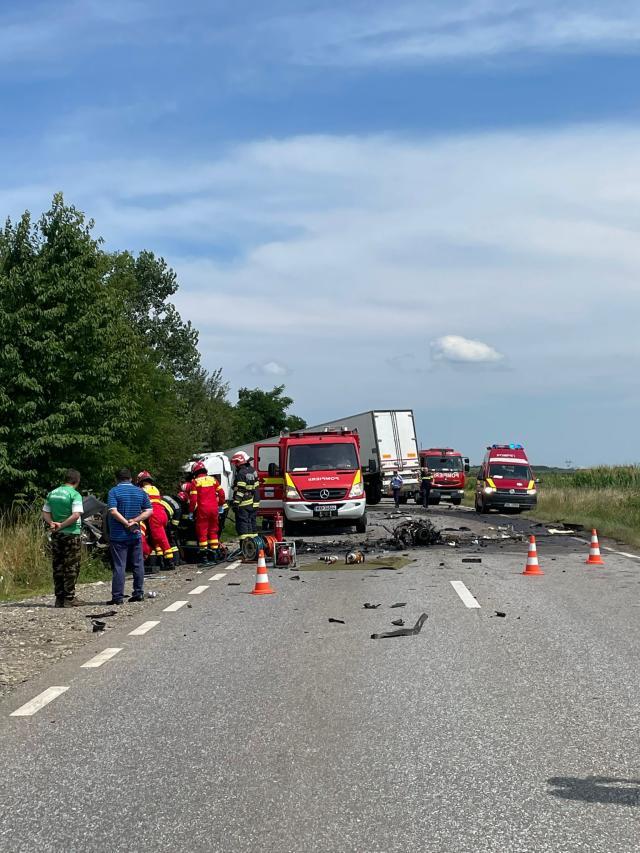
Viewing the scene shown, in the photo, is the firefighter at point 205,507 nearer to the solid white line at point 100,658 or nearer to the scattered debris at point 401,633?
the scattered debris at point 401,633

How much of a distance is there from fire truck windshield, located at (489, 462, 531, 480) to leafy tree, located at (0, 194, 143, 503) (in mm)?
13671

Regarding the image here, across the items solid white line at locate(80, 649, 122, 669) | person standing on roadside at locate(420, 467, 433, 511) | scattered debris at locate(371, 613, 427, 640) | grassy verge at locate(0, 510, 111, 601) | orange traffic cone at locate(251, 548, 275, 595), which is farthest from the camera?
person standing on roadside at locate(420, 467, 433, 511)

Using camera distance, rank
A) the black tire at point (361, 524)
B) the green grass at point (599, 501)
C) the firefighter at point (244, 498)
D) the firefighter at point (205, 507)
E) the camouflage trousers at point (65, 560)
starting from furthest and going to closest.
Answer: the green grass at point (599, 501) < the black tire at point (361, 524) < the firefighter at point (244, 498) < the firefighter at point (205, 507) < the camouflage trousers at point (65, 560)

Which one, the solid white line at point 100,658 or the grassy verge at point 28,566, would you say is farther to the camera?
the grassy verge at point 28,566

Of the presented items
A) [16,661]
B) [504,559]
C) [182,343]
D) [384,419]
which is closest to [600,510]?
[384,419]

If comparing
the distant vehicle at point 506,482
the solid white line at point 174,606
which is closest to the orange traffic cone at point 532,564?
the solid white line at point 174,606

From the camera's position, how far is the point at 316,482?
25500 mm

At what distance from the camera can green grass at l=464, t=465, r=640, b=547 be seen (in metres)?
27.8

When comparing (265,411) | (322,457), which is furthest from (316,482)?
(265,411)

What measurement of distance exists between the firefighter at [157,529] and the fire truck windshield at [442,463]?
32257 millimetres

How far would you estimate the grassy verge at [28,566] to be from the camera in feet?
52.7

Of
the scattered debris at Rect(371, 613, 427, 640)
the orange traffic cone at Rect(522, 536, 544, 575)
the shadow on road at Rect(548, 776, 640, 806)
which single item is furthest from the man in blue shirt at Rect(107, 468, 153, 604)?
the shadow on road at Rect(548, 776, 640, 806)

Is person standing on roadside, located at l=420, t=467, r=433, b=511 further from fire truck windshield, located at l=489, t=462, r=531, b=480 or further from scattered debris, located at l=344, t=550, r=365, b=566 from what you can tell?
scattered debris, located at l=344, t=550, r=365, b=566

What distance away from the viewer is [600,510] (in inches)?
1331
